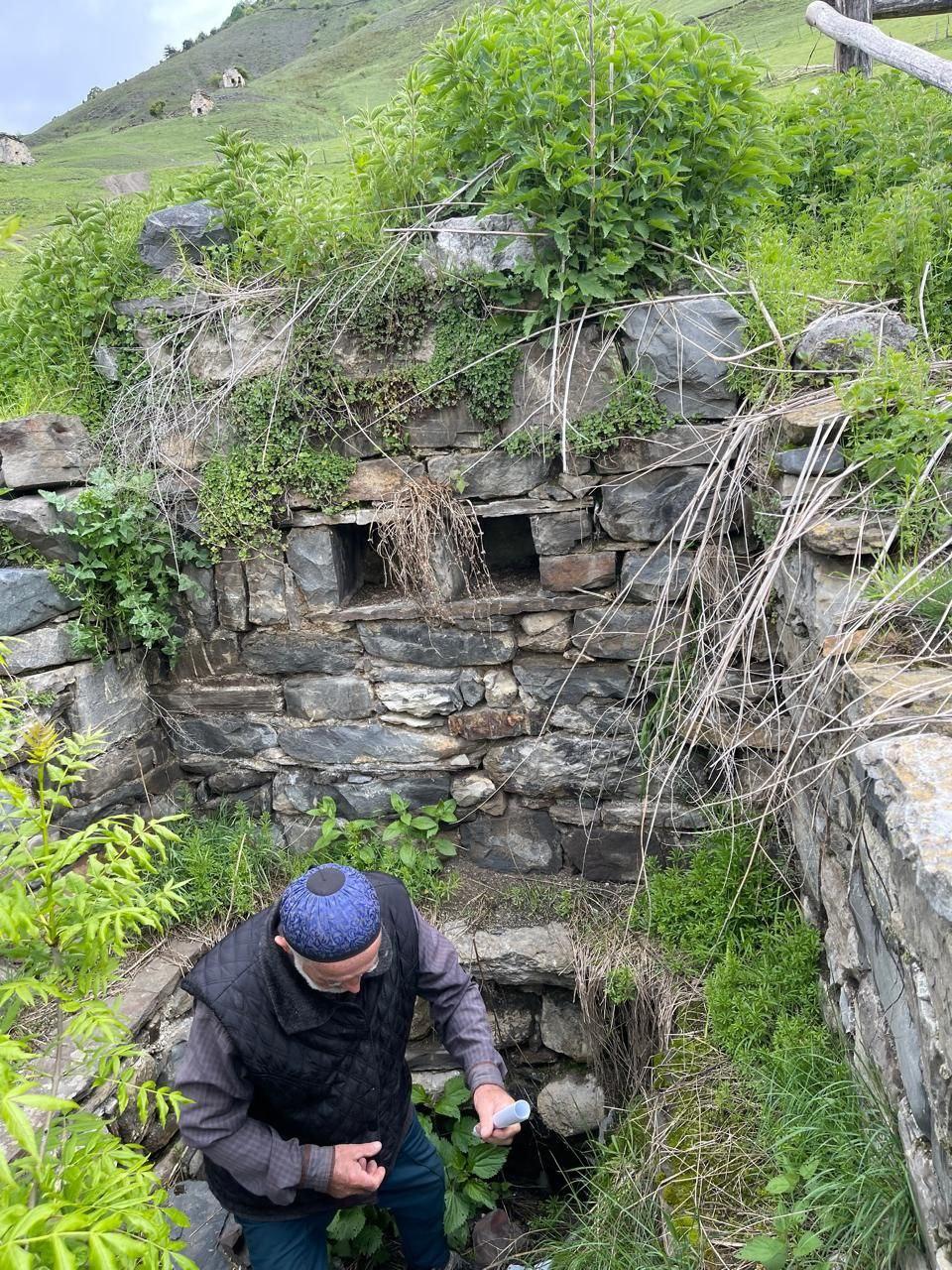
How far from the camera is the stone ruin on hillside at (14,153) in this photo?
707 centimetres

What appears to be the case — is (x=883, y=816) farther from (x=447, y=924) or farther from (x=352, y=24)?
(x=352, y=24)

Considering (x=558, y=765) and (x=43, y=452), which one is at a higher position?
(x=43, y=452)

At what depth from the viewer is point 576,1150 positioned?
352cm

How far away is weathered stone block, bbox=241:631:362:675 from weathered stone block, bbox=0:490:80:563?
87 centimetres

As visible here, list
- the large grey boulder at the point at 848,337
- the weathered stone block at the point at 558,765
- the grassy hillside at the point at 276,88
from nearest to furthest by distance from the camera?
the large grey boulder at the point at 848,337, the weathered stone block at the point at 558,765, the grassy hillside at the point at 276,88

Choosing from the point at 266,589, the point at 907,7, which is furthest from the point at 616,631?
the point at 907,7

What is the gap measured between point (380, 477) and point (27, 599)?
5.02 ft

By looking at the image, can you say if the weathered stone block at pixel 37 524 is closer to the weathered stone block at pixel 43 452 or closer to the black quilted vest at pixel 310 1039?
the weathered stone block at pixel 43 452

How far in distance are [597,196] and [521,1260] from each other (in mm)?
3913

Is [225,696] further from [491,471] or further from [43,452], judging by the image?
[491,471]

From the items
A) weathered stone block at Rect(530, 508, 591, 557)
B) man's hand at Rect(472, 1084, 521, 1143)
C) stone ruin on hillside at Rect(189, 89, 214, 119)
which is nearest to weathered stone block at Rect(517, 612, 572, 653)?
weathered stone block at Rect(530, 508, 591, 557)

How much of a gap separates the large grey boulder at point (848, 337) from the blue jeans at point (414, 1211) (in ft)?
9.80

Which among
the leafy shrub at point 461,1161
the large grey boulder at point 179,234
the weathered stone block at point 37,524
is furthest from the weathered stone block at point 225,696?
the large grey boulder at point 179,234

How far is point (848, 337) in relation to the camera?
2.84 metres
